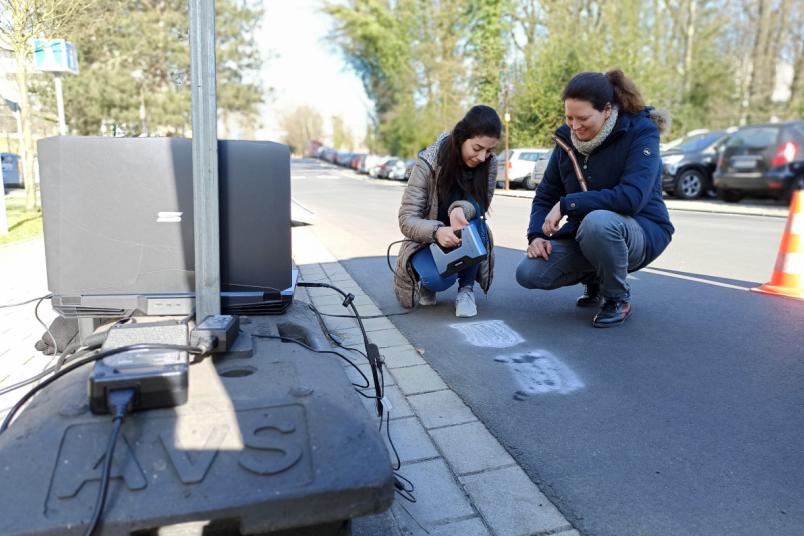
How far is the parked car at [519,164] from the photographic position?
2225cm

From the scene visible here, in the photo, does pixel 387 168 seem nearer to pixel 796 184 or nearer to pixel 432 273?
pixel 796 184

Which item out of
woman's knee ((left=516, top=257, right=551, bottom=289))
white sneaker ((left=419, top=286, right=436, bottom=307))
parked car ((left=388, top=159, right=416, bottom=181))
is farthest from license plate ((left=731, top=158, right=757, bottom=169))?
parked car ((left=388, top=159, right=416, bottom=181))

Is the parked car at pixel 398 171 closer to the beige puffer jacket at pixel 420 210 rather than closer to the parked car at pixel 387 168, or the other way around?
the parked car at pixel 387 168

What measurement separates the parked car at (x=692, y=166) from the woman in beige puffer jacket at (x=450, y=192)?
42.3 ft

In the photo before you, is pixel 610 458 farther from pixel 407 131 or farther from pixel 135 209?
pixel 407 131

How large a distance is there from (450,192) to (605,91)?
1.21 m

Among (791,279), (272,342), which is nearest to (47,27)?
(272,342)

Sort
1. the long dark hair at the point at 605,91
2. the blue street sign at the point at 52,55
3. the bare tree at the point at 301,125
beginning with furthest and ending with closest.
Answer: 1. the bare tree at the point at 301,125
2. the blue street sign at the point at 52,55
3. the long dark hair at the point at 605,91

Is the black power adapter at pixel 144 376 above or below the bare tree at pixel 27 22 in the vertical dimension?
below

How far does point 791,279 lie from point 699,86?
3144 centimetres

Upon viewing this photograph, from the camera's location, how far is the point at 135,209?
7.97ft

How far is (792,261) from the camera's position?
482cm

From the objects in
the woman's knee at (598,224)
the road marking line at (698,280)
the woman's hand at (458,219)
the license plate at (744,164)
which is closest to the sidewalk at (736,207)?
the license plate at (744,164)

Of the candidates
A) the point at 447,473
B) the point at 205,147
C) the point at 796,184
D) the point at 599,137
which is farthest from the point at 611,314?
the point at 796,184
